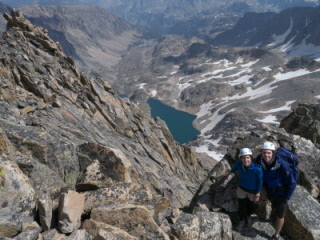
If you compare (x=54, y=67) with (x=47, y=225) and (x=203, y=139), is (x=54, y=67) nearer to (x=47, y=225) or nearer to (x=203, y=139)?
(x=47, y=225)

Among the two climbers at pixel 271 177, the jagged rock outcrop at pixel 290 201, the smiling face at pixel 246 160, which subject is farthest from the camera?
the jagged rock outcrop at pixel 290 201

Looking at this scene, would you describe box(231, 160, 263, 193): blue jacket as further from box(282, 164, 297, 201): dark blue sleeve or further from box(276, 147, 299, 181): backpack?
box(276, 147, 299, 181): backpack

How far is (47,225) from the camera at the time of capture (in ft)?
29.5

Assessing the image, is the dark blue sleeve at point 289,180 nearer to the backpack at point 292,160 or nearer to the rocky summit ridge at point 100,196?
the backpack at point 292,160

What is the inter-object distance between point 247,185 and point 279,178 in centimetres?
Answer: 148

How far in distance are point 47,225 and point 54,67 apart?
134 feet

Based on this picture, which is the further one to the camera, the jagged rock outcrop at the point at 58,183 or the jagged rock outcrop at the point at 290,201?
the jagged rock outcrop at the point at 290,201

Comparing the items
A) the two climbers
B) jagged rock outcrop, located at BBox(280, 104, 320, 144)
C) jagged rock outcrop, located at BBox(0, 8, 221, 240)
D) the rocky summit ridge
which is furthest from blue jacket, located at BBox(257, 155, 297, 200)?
jagged rock outcrop, located at BBox(280, 104, 320, 144)

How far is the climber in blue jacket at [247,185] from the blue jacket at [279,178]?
1.53 feet

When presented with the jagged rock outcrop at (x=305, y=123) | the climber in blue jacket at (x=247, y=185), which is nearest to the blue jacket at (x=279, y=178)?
the climber in blue jacket at (x=247, y=185)

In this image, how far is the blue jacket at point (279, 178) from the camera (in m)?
10.9

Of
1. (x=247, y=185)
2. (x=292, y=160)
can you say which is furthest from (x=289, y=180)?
(x=247, y=185)

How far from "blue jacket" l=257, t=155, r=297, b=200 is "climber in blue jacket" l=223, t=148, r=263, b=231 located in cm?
47

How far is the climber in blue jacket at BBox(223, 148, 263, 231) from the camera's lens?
11346 mm
